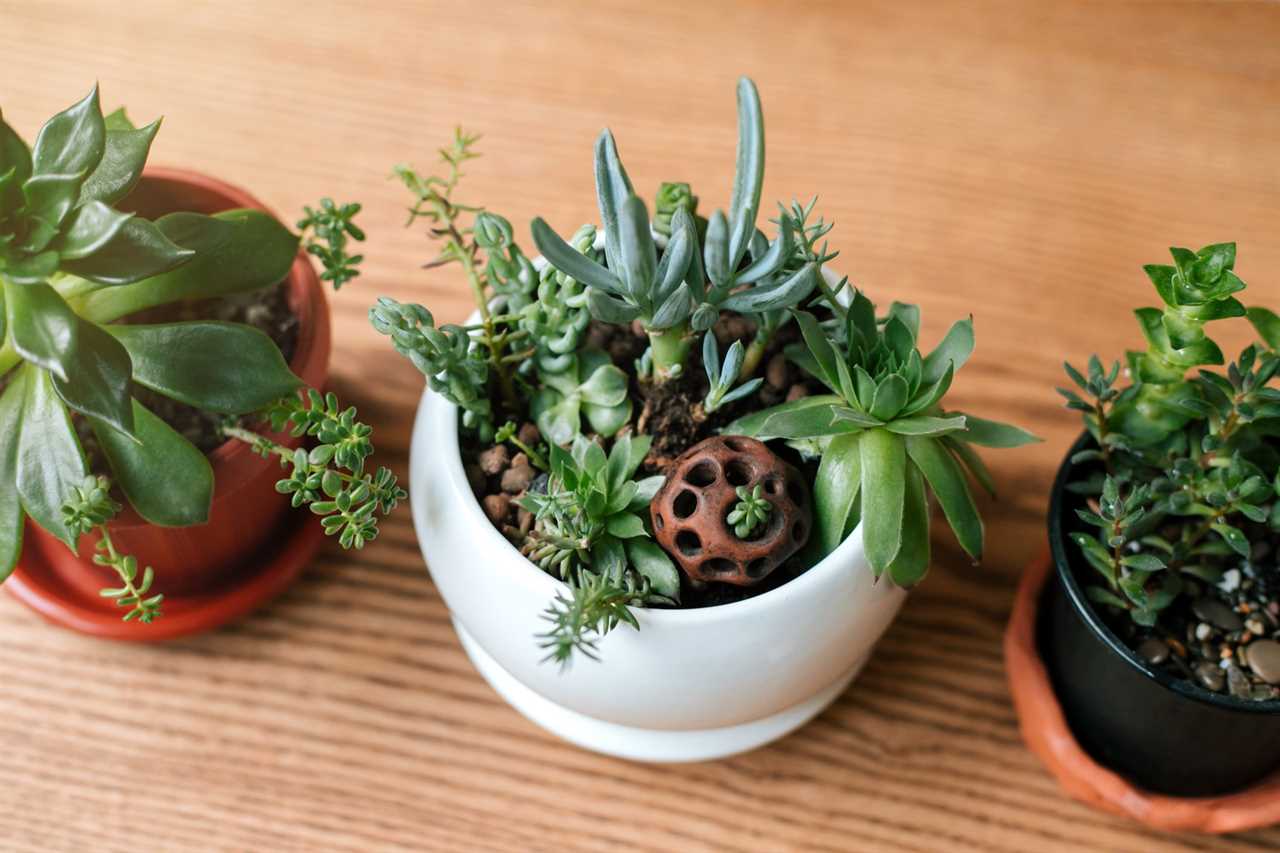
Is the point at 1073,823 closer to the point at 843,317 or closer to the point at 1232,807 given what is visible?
the point at 1232,807

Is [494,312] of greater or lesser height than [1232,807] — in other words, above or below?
above

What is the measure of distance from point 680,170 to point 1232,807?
2.14 ft

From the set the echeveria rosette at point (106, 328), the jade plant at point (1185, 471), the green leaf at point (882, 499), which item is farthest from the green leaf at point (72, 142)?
the jade plant at point (1185, 471)

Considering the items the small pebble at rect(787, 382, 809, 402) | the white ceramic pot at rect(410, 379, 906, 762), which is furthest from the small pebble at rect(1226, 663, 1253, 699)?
the small pebble at rect(787, 382, 809, 402)

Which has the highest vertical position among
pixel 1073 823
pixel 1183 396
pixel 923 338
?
pixel 1183 396

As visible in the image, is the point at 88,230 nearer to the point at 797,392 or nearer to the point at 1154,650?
the point at 797,392

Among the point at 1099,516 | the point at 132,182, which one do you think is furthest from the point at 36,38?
the point at 1099,516

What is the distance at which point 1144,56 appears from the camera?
46.4 inches

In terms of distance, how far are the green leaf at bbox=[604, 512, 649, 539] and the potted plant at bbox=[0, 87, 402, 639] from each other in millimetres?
124

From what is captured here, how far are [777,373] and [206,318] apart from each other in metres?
0.40

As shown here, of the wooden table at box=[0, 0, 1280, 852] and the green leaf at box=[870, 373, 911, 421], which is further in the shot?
the wooden table at box=[0, 0, 1280, 852]

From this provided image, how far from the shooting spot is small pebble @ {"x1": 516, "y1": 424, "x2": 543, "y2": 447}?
809 millimetres

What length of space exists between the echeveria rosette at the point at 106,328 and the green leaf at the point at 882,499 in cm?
34

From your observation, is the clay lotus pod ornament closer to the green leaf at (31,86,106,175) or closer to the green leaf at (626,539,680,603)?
the green leaf at (626,539,680,603)
